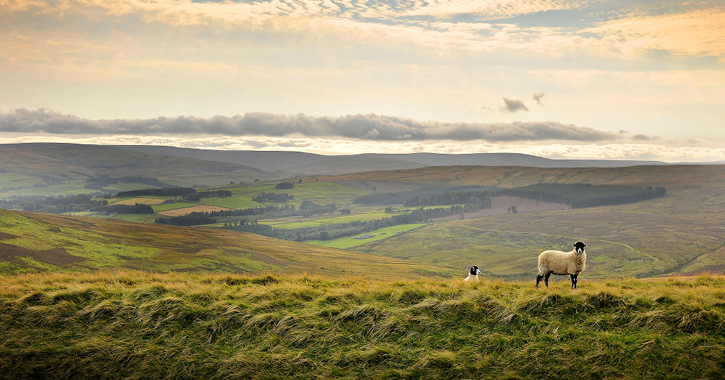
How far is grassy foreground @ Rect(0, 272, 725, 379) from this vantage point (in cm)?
1020

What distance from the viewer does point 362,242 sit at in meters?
188

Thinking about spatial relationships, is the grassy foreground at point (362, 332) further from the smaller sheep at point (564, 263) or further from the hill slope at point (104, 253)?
the hill slope at point (104, 253)

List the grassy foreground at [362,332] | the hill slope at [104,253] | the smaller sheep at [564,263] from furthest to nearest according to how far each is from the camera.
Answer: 1. the hill slope at [104,253]
2. the smaller sheep at [564,263]
3. the grassy foreground at [362,332]

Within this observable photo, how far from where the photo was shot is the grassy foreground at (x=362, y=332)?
1020 cm

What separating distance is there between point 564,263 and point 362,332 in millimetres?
8119

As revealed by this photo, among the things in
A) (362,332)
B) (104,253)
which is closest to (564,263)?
(362,332)

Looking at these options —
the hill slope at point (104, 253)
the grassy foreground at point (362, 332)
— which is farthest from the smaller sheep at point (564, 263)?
the hill slope at point (104, 253)

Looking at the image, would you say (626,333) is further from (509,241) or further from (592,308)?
(509,241)

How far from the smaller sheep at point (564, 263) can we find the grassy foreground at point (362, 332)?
1.30 m

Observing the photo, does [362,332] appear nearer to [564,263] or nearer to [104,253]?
[564,263]

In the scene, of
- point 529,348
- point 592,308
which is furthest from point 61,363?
point 592,308

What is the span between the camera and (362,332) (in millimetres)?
11734

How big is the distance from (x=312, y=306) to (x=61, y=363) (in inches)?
280

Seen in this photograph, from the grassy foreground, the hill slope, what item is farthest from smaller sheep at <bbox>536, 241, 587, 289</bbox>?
the hill slope
